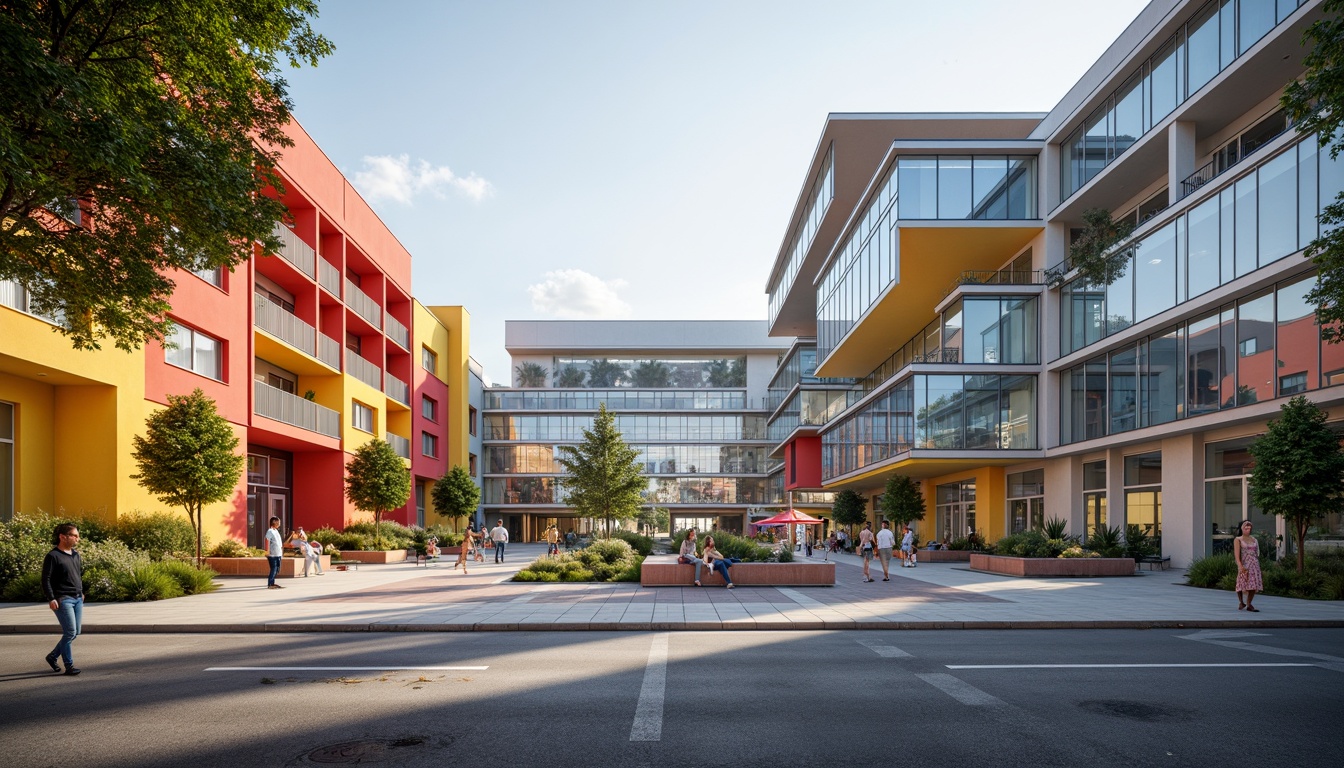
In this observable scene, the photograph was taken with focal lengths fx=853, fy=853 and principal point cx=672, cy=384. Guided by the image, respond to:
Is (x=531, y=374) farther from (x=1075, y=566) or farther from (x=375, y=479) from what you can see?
(x=1075, y=566)

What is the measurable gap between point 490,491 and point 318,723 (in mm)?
64746

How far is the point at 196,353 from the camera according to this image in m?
24.7

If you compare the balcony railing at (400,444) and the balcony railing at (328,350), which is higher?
the balcony railing at (328,350)

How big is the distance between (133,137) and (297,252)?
21755mm

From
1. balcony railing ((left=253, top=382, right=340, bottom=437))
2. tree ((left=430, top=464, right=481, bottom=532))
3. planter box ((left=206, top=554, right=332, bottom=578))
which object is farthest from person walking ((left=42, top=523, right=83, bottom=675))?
tree ((left=430, top=464, right=481, bottom=532))

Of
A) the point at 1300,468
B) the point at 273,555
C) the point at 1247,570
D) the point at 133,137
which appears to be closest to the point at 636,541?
the point at 273,555

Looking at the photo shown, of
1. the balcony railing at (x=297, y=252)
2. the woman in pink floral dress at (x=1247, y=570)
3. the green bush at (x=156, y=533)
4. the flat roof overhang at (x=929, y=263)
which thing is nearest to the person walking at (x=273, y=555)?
the green bush at (x=156, y=533)

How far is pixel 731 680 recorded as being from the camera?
866 cm

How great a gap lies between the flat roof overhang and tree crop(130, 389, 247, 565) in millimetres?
22751

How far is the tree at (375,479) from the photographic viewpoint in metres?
33.3

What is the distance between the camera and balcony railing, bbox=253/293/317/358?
92.8 ft

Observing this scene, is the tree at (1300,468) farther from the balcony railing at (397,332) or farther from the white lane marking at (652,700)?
the balcony railing at (397,332)

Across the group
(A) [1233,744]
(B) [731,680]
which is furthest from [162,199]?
(A) [1233,744]

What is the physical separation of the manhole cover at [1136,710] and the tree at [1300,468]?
12.7 m
